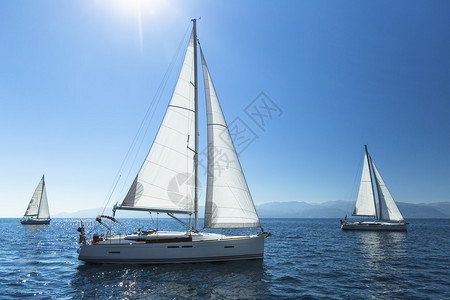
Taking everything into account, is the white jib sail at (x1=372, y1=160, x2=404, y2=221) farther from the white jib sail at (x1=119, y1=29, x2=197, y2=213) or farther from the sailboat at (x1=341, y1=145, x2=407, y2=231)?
the white jib sail at (x1=119, y1=29, x2=197, y2=213)

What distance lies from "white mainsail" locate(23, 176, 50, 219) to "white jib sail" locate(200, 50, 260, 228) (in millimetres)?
67868

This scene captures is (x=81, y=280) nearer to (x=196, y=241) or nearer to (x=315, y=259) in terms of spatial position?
(x=196, y=241)

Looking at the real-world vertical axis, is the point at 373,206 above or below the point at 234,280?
above

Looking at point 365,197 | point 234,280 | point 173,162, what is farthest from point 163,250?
point 365,197

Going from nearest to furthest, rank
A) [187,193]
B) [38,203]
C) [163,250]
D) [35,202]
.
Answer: [163,250]
[187,193]
[35,202]
[38,203]

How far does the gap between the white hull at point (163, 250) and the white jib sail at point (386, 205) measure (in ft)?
143

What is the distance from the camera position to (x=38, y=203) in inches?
2665

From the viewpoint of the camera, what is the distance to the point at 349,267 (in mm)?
17953

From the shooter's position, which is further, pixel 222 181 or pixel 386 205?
pixel 386 205

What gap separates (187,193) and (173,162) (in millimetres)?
2455

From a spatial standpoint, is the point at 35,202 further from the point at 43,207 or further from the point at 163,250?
the point at 163,250

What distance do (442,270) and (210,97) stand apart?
20340 mm

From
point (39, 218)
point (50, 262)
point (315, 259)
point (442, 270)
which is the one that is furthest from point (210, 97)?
point (39, 218)

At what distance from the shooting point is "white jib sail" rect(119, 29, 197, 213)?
17.5m
